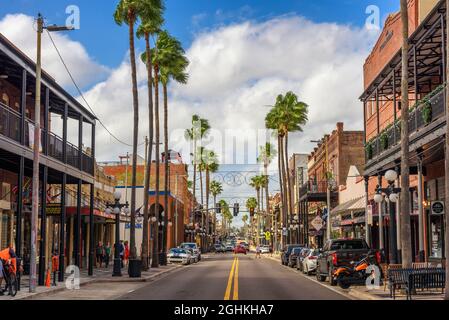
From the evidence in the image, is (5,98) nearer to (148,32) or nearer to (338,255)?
(148,32)

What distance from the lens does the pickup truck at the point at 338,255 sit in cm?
2694

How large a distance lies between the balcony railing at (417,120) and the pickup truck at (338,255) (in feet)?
14.7

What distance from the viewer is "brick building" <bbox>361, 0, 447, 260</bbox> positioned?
23.2 m

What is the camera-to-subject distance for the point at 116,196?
32.6 metres

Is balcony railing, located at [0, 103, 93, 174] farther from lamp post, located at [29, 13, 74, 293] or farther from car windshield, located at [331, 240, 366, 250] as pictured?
car windshield, located at [331, 240, 366, 250]

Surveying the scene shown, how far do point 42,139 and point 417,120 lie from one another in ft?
49.7

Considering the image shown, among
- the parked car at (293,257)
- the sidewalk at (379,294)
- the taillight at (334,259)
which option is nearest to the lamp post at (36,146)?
the sidewalk at (379,294)

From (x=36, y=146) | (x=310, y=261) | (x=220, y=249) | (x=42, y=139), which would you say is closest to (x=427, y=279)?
(x=36, y=146)

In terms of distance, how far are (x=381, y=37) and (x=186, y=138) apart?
51720mm

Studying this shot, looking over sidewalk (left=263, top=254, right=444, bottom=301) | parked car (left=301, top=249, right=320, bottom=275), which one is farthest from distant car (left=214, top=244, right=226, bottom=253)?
sidewalk (left=263, top=254, right=444, bottom=301)

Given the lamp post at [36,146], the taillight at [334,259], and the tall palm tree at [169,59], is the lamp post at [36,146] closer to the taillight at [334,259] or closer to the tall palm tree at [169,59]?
the taillight at [334,259]

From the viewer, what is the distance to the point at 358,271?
26281 mm

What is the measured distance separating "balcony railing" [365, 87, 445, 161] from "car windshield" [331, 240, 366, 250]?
4360mm
